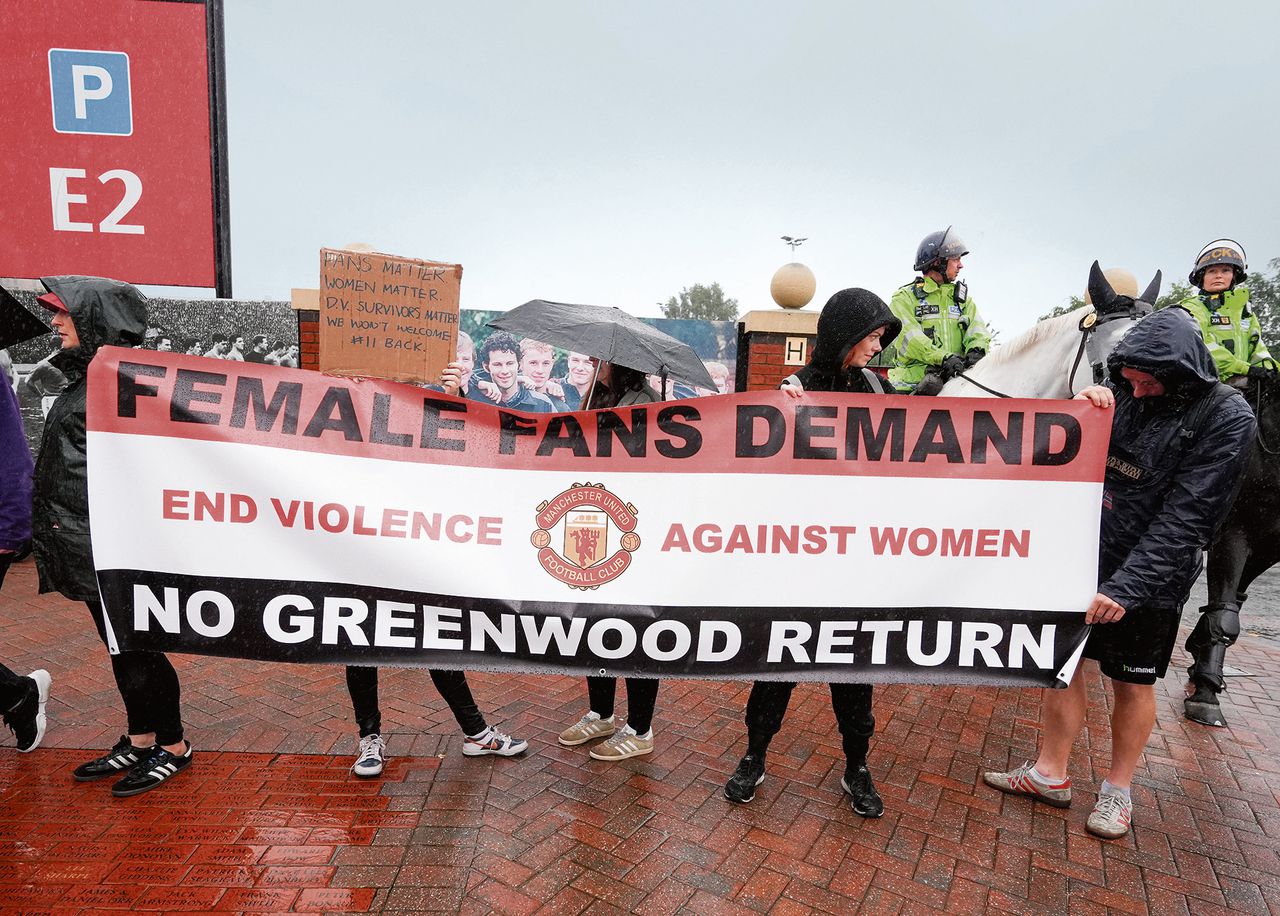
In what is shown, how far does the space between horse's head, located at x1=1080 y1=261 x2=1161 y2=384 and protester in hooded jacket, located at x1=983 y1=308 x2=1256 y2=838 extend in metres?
0.18

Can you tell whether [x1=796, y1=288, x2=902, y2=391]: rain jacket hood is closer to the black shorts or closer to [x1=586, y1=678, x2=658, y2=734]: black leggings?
the black shorts

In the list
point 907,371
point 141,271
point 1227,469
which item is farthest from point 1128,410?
point 141,271

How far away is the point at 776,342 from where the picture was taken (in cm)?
809

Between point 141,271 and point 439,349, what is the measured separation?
6.55 metres

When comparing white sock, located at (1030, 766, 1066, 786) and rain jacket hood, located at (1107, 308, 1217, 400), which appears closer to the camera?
rain jacket hood, located at (1107, 308, 1217, 400)

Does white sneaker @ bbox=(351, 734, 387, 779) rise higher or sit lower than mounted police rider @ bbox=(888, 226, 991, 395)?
lower

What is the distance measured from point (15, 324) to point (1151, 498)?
16.0 ft

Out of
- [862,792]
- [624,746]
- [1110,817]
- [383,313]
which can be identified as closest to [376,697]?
[624,746]

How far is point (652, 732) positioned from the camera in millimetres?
3744

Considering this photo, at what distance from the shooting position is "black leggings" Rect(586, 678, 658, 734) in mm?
3436

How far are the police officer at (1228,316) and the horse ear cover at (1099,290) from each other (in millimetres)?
1647

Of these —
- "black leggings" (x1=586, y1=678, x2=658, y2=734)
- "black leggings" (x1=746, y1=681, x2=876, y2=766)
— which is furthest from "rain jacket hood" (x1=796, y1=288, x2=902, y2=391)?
"black leggings" (x1=586, y1=678, x2=658, y2=734)

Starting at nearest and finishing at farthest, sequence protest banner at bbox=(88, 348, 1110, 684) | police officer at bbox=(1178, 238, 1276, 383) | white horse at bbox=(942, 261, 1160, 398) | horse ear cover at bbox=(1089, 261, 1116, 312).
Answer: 1. protest banner at bbox=(88, 348, 1110, 684)
2. white horse at bbox=(942, 261, 1160, 398)
3. horse ear cover at bbox=(1089, 261, 1116, 312)
4. police officer at bbox=(1178, 238, 1276, 383)

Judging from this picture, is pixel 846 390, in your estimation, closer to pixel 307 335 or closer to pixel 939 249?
pixel 939 249
